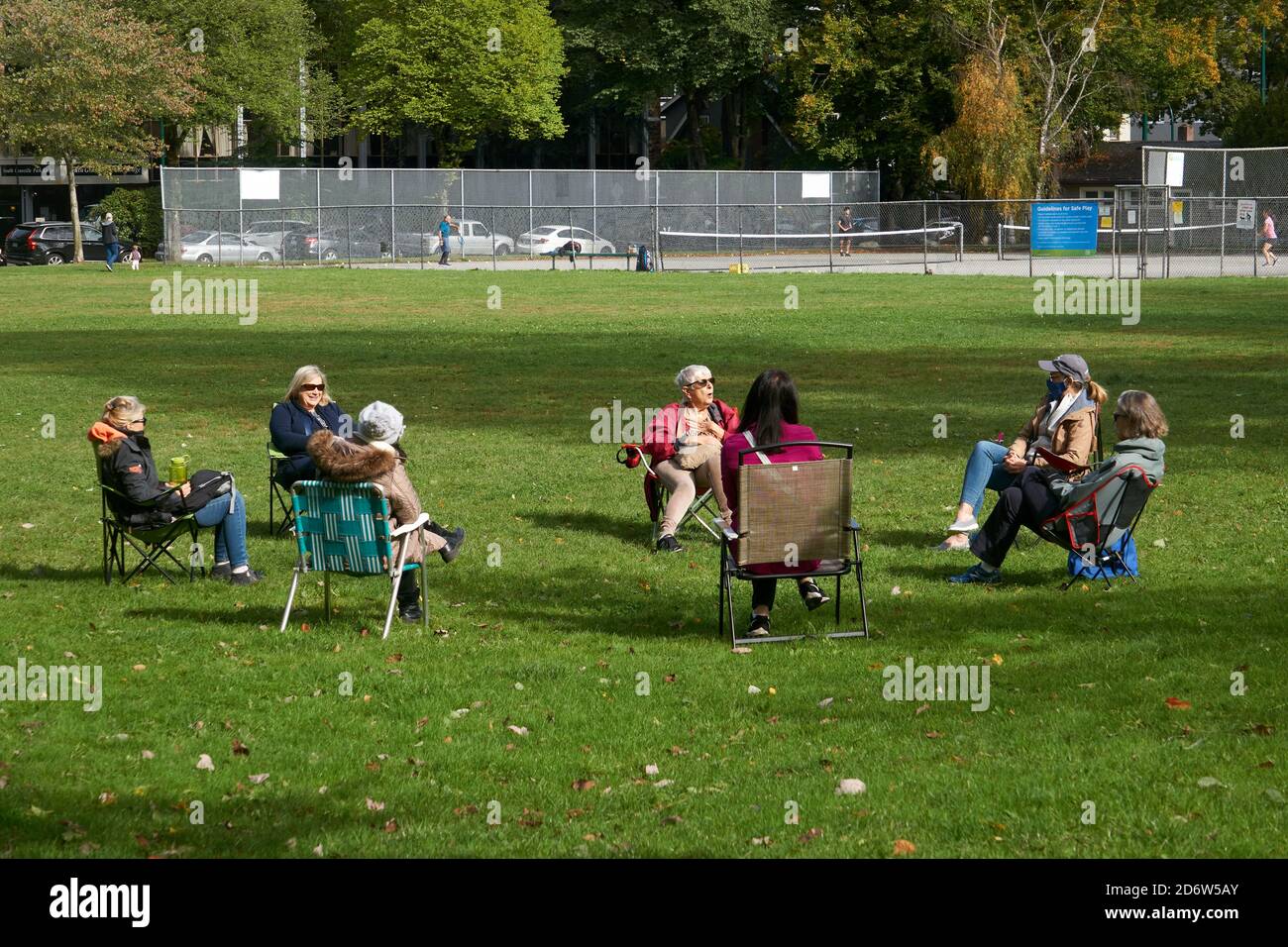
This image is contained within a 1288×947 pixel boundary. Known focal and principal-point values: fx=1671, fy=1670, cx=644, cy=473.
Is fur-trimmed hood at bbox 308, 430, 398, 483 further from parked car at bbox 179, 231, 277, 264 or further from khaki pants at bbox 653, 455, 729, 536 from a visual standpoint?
parked car at bbox 179, 231, 277, 264

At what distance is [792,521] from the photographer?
8977mm

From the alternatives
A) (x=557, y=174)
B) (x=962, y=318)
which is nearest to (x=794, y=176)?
(x=557, y=174)

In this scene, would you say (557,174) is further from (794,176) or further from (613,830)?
(613,830)

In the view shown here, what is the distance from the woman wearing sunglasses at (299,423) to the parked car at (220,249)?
142 feet

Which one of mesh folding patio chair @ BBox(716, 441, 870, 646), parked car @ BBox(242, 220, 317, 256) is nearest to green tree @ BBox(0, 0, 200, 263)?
parked car @ BBox(242, 220, 317, 256)

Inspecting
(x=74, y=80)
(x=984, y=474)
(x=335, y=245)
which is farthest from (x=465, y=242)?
(x=984, y=474)

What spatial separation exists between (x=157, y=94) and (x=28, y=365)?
40.6 m

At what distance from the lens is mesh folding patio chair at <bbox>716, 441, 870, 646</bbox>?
888 centimetres

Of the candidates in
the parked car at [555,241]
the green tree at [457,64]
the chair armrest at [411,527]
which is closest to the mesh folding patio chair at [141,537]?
the chair armrest at [411,527]

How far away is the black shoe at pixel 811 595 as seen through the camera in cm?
977

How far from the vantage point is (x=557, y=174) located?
59.9 meters

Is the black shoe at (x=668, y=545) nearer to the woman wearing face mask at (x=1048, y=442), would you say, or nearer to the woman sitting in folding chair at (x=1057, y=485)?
the woman wearing face mask at (x=1048, y=442)

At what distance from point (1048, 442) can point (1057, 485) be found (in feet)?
3.90

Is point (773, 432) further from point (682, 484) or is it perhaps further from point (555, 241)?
point (555, 241)
